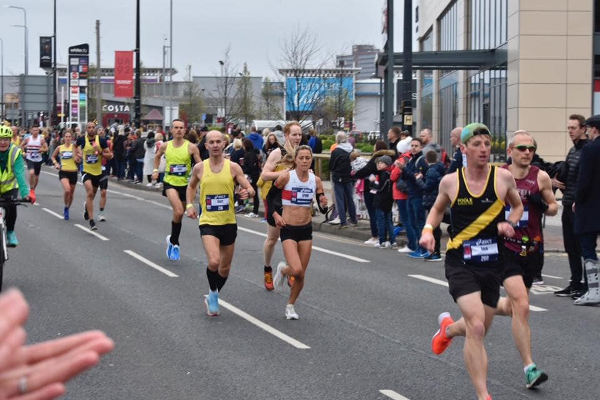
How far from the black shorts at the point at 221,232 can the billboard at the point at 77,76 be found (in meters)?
53.9

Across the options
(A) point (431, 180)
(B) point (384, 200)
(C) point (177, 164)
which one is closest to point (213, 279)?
(C) point (177, 164)

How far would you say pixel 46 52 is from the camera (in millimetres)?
75875

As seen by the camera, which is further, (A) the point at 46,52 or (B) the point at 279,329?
(A) the point at 46,52

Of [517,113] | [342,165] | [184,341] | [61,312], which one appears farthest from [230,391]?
[517,113]

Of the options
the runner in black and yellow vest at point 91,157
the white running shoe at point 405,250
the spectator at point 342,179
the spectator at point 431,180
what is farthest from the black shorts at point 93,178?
the spectator at point 431,180

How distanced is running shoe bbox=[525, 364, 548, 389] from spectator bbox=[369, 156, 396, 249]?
944 cm

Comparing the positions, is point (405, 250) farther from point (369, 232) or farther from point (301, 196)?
point (301, 196)

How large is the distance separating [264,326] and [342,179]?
31.9 feet

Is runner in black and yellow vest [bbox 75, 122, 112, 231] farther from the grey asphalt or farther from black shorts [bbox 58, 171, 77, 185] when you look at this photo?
the grey asphalt

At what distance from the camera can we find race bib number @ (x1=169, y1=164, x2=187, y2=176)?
15.0 m

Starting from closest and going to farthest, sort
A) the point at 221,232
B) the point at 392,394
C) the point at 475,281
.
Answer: the point at 475,281 < the point at 392,394 < the point at 221,232

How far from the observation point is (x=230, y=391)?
6980 mm

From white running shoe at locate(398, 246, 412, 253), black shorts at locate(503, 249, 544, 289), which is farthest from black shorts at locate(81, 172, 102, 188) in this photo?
black shorts at locate(503, 249, 544, 289)

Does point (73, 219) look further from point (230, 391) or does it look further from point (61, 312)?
point (230, 391)
